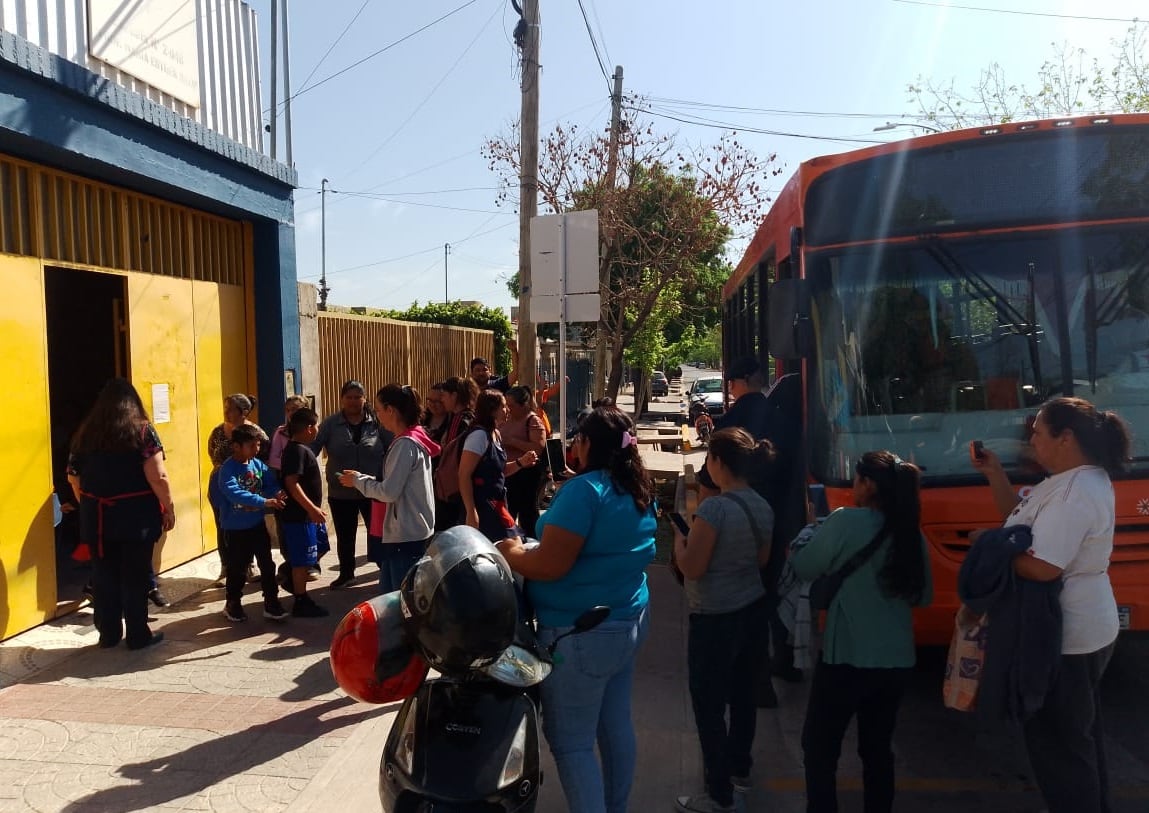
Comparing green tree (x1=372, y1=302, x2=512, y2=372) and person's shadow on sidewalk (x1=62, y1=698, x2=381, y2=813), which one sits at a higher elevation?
green tree (x1=372, y1=302, x2=512, y2=372)

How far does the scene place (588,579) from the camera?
10.5ft

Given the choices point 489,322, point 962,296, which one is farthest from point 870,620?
point 489,322

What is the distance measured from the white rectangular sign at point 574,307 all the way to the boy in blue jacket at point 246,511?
9.51ft

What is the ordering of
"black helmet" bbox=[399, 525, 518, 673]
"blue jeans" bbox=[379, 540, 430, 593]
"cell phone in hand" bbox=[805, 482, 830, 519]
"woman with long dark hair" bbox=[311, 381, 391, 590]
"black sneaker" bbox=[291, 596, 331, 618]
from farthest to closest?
"woman with long dark hair" bbox=[311, 381, 391, 590] → "black sneaker" bbox=[291, 596, 331, 618] → "blue jeans" bbox=[379, 540, 430, 593] → "cell phone in hand" bbox=[805, 482, 830, 519] → "black helmet" bbox=[399, 525, 518, 673]

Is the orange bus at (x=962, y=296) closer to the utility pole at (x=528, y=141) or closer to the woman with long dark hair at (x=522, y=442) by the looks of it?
the woman with long dark hair at (x=522, y=442)

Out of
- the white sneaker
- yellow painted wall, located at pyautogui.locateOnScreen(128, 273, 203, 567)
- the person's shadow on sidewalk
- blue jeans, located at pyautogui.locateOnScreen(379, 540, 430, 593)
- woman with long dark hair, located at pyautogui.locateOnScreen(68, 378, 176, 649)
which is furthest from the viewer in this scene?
yellow painted wall, located at pyautogui.locateOnScreen(128, 273, 203, 567)

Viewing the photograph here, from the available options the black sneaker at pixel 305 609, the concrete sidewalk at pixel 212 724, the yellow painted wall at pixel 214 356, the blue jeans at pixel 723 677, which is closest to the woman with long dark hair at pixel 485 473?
the concrete sidewalk at pixel 212 724

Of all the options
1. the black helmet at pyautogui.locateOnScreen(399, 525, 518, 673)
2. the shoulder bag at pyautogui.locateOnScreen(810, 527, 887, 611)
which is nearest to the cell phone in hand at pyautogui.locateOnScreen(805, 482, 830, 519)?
the shoulder bag at pyautogui.locateOnScreen(810, 527, 887, 611)

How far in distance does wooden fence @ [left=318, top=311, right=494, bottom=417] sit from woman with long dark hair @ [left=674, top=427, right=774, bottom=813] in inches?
308

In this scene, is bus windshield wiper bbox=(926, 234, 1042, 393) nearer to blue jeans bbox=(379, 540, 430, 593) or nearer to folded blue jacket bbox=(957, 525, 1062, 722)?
folded blue jacket bbox=(957, 525, 1062, 722)

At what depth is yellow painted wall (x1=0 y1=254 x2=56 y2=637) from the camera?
5863 millimetres

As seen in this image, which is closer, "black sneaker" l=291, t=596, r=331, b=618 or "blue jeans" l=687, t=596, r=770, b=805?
"blue jeans" l=687, t=596, r=770, b=805

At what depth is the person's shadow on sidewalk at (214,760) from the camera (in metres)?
4.09

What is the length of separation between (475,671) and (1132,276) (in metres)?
4.11
